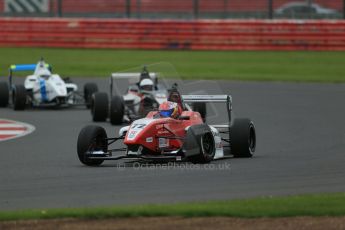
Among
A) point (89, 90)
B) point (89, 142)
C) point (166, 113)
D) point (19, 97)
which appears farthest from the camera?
point (89, 90)

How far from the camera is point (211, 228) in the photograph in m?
9.74

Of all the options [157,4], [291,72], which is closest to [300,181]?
[291,72]

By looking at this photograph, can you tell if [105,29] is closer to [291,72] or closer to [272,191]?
[291,72]

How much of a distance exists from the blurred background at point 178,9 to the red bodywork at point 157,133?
24.6m

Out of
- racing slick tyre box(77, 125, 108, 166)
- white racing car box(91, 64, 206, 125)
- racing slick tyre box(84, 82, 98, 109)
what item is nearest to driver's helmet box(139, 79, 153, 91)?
white racing car box(91, 64, 206, 125)

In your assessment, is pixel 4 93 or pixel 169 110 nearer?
pixel 169 110

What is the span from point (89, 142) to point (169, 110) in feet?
4.59

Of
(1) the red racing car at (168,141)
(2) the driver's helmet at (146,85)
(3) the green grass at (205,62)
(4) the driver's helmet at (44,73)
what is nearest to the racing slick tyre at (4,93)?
(4) the driver's helmet at (44,73)

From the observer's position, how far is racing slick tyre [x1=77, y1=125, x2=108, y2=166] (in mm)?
14375

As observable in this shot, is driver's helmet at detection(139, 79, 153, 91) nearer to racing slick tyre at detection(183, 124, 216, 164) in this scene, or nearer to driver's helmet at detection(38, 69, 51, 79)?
driver's helmet at detection(38, 69, 51, 79)

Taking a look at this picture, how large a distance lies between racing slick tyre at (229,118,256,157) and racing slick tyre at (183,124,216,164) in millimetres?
707

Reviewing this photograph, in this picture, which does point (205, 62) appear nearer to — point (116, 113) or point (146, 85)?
point (146, 85)

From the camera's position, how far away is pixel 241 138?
15.3 m

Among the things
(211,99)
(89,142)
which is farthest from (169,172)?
(211,99)
